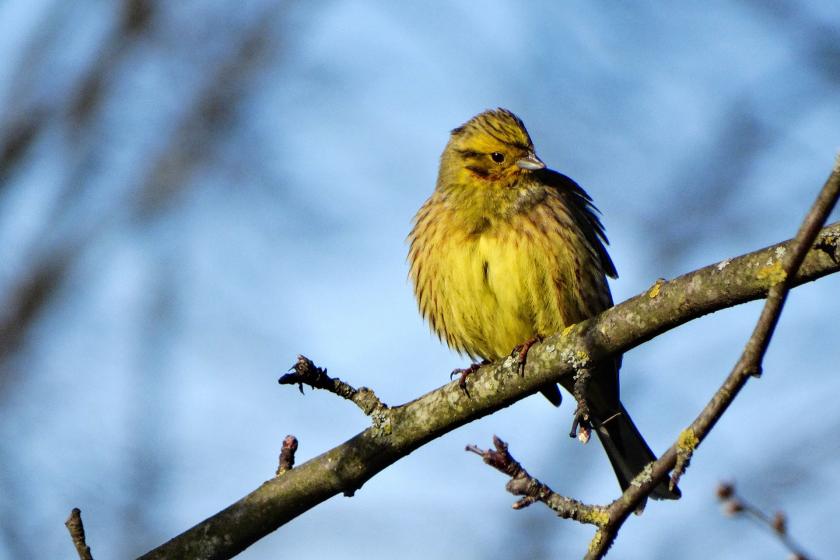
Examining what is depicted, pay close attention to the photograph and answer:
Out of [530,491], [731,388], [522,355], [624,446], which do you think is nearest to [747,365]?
[731,388]

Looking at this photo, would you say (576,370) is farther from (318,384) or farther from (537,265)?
(537,265)

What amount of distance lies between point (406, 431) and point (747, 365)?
2022 mm

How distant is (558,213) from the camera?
6.05 metres

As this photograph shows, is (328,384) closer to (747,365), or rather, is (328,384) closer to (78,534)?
(78,534)

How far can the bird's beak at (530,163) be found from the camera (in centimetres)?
630

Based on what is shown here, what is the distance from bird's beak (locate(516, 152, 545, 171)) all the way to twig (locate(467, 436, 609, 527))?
2688mm

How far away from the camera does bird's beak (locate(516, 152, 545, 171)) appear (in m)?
6.30

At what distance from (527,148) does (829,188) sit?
13.3 ft

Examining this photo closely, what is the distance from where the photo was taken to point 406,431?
4.62 m

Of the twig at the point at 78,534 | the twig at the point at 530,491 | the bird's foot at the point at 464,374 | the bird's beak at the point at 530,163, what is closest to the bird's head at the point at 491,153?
the bird's beak at the point at 530,163

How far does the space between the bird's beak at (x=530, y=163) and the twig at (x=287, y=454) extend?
94.0 inches

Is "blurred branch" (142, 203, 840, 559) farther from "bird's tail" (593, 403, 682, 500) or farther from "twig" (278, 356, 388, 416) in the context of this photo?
"bird's tail" (593, 403, 682, 500)

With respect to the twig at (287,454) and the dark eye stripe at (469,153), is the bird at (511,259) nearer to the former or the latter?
the dark eye stripe at (469,153)

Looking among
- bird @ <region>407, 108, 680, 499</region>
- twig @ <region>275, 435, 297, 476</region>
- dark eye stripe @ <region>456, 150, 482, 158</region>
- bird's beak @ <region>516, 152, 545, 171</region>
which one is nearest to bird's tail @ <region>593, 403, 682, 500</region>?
bird @ <region>407, 108, 680, 499</region>
